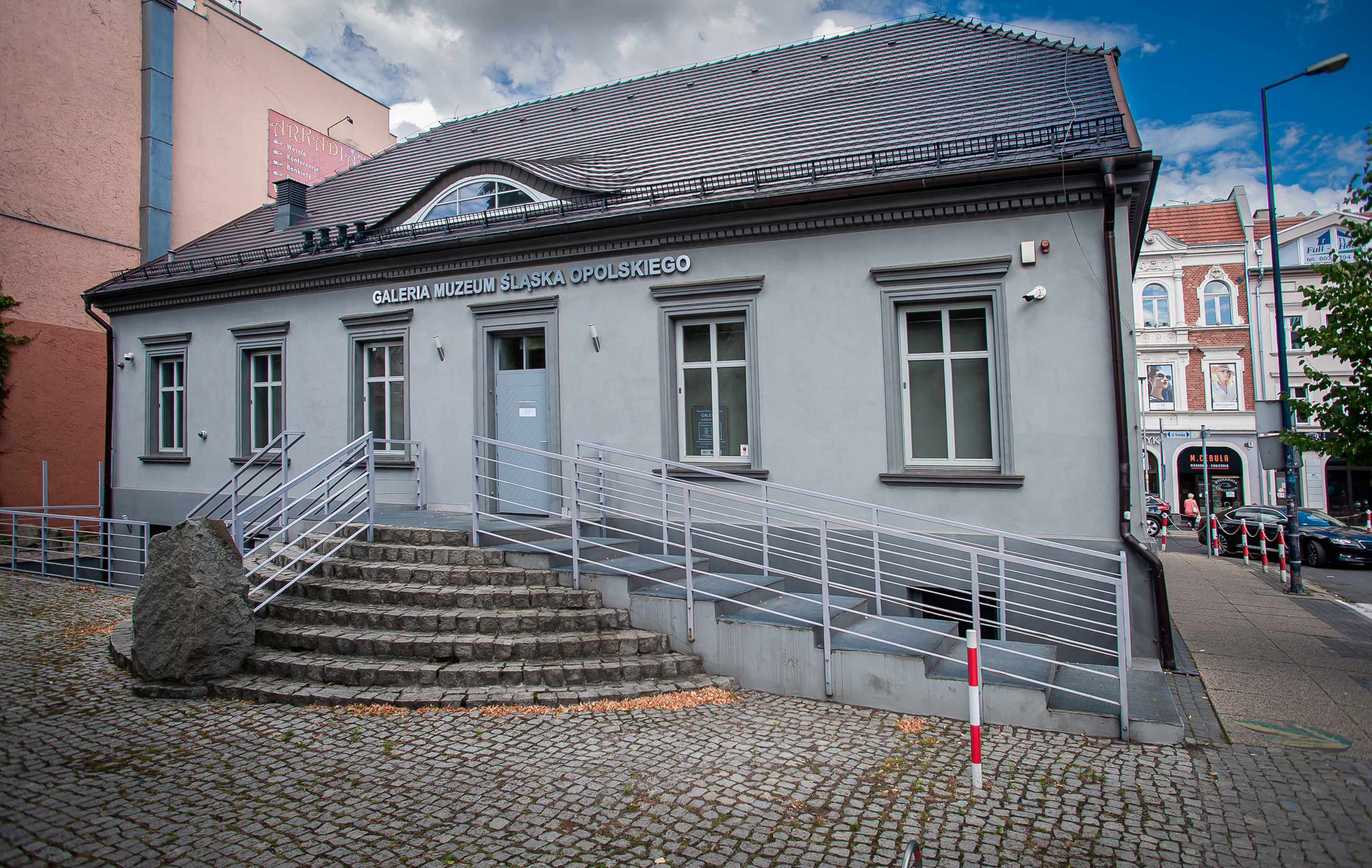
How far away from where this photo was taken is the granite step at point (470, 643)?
5879 mm

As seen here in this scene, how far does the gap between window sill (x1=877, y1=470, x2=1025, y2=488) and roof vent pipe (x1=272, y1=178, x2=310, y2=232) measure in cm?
1204

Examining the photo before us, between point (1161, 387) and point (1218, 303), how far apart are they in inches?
163

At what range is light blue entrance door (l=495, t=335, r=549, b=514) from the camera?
9.88 m

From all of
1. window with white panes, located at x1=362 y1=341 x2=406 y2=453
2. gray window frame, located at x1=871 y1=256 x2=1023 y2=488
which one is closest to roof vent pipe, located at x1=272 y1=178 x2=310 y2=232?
window with white panes, located at x1=362 y1=341 x2=406 y2=453

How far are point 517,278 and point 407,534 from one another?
155 inches

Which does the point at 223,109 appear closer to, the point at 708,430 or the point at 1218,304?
the point at 708,430

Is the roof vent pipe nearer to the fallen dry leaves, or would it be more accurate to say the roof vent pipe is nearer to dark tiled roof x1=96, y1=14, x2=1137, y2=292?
dark tiled roof x1=96, y1=14, x2=1137, y2=292

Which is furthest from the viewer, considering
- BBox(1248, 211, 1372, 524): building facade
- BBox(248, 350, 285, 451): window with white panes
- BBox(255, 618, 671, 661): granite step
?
BBox(1248, 211, 1372, 524): building facade

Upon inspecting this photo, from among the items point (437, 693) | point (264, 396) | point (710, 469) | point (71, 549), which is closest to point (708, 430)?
point (710, 469)

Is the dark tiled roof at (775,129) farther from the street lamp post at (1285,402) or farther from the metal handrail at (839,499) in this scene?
the street lamp post at (1285,402)

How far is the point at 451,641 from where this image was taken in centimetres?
590

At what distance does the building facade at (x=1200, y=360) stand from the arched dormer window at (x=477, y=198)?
30.1 metres

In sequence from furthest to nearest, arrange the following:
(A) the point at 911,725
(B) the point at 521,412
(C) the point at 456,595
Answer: (B) the point at 521,412, (C) the point at 456,595, (A) the point at 911,725

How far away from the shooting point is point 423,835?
364 centimetres
